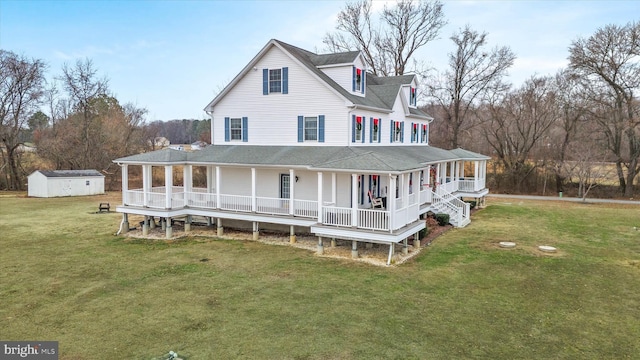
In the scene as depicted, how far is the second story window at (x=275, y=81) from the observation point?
1873cm

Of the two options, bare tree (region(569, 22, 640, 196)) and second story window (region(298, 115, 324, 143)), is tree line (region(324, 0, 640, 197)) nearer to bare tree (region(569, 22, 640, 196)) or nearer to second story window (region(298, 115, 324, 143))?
bare tree (region(569, 22, 640, 196))

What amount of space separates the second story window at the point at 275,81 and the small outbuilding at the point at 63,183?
2240cm

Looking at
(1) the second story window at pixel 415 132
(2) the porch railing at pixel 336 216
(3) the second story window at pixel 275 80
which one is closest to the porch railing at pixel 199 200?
(3) the second story window at pixel 275 80

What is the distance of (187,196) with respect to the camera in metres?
18.7

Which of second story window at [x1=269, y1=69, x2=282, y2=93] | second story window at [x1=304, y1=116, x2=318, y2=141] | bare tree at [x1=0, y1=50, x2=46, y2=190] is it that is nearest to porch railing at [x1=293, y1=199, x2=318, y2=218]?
second story window at [x1=304, y1=116, x2=318, y2=141]

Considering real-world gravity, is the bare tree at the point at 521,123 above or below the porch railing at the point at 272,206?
above

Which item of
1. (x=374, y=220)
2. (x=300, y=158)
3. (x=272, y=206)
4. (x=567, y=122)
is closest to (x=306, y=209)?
(x=272, y=206)

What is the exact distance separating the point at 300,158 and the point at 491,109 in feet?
89.2

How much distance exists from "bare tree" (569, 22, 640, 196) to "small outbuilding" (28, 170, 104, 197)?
135 feet

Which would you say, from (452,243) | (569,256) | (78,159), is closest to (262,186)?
(452,243)

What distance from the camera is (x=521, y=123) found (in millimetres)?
37281

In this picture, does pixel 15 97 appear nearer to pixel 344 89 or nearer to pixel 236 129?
pixel 236 129

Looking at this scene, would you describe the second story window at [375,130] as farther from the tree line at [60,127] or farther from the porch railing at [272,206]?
the tree line at [60,127]

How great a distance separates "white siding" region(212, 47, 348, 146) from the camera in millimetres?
17859
